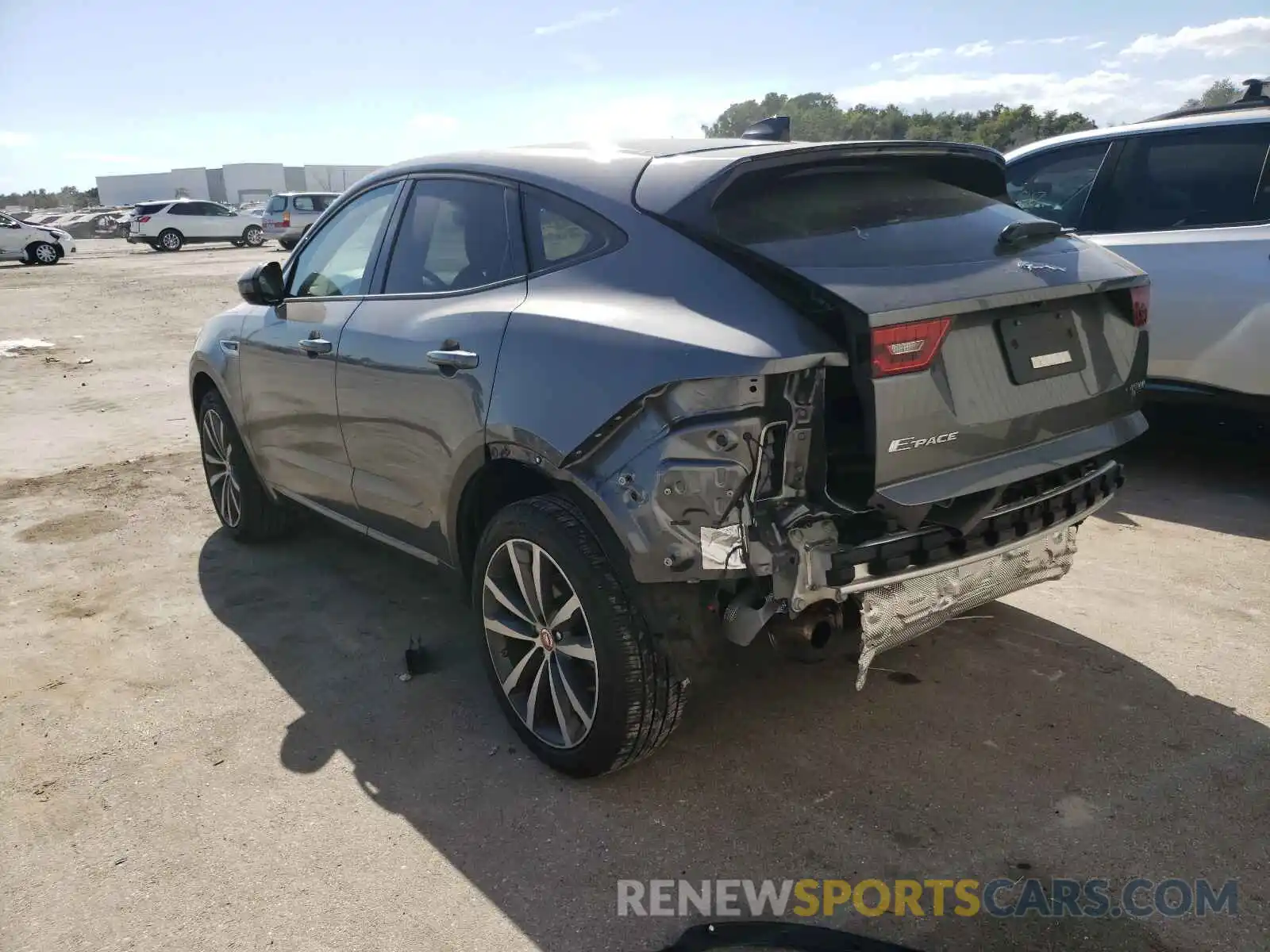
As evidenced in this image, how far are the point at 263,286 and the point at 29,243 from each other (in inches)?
1143

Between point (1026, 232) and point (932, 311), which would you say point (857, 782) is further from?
point (1026, 232)

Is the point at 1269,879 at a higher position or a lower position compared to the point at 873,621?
lower

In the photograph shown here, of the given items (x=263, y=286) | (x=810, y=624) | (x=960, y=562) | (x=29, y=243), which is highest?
(x=29, y=243)

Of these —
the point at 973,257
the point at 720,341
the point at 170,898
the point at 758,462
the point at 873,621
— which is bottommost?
the point at 170,898

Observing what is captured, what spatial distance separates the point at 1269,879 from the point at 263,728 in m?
3.05

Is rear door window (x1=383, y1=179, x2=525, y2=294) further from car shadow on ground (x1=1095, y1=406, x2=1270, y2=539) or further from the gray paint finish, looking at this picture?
car shadow on ground (x1=1095, y1=406, x2=1270, y2=539)

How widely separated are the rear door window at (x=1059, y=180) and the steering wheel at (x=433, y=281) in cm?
391

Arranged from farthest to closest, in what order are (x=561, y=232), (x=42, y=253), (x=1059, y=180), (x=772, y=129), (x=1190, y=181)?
(x=42, y=253) < (x=1059, y=180) < (x=1190, y=181) < (x=772, y=129) < (x=561, y=232)

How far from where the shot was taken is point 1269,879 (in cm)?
242

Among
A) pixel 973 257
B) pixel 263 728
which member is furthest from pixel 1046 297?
pixel 263 728

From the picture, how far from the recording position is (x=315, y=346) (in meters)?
3.88

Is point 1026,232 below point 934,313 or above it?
above

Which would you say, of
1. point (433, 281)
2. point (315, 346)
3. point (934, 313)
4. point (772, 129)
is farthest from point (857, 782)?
point (315, 346)

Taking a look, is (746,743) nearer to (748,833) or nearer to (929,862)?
(748,833)
